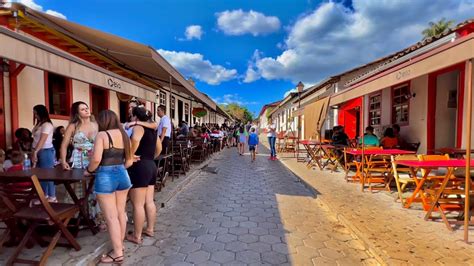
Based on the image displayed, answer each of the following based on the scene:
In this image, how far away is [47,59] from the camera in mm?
2736

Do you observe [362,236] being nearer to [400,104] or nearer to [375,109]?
[400,104]

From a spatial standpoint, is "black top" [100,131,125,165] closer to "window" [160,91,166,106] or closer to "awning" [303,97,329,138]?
"awning" [303,97,329,138]

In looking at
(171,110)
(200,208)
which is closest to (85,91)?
(200,208)

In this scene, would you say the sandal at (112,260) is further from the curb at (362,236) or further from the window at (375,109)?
the window at (375,109)

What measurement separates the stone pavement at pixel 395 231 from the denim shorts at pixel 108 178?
276cm

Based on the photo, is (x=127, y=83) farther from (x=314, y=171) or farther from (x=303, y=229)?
(x=314, y=171)

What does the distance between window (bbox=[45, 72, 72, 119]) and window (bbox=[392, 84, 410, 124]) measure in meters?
8.99

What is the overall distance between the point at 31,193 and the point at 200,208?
2.62m

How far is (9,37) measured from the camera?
7.65 ft

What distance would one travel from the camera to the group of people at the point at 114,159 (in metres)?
2.77

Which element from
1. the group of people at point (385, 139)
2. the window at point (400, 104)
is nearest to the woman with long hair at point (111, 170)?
the group of people at point (385, 139)

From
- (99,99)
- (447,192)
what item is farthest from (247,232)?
(99,99)

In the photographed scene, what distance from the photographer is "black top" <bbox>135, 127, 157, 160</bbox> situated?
127 inches

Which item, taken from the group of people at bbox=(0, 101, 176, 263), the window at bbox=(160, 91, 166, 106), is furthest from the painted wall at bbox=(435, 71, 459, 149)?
the window at bbox=(160, 91, 166, 106)
